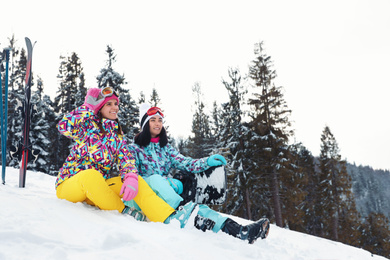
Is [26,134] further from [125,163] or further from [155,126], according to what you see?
[155,126]

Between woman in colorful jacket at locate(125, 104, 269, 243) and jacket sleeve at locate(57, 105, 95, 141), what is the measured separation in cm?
81

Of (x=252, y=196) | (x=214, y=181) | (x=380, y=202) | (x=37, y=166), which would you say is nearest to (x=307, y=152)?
(x=252, y=196)

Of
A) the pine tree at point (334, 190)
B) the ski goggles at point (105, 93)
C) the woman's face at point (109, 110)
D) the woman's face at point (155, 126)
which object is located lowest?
the pine tree at point (334, 190)

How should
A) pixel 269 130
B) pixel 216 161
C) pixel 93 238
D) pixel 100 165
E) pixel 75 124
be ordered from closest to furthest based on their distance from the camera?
1. pixel 93 238
2. pixel 75 124
3. pixel 100 165
4. pixel 216 161
5. pixel 269 130

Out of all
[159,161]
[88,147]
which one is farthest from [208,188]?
[88,147]

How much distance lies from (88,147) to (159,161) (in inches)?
40.9

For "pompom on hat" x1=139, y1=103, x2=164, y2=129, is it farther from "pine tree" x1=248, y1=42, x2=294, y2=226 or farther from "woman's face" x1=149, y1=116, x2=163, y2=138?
"pine tree" x1=248, y1=42, x2=294, y2=226

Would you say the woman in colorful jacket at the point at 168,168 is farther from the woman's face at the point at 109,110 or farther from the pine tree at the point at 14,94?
the pine tree at the point at 14,94

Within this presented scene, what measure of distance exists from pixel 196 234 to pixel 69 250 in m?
1.39

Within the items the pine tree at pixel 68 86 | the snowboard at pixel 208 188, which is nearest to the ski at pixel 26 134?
the snowboard at pixel 208 188

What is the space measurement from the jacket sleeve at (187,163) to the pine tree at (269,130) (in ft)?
42.9

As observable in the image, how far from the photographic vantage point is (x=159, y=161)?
382cm

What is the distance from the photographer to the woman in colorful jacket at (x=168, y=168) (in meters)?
2.92

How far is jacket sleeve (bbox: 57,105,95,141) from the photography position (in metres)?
3.08
